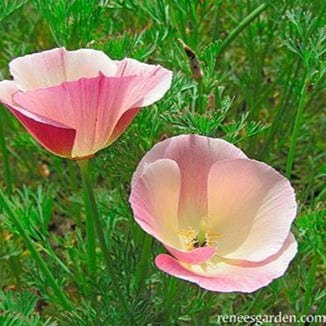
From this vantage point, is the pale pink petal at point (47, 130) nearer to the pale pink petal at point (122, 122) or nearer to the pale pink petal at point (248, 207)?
the pale pink petal at point (122, 122)

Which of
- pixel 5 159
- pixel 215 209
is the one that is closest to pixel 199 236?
pixel 215 209

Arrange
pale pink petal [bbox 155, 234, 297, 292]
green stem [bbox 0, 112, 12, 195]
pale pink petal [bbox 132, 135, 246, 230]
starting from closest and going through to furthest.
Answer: pale pink petal [bbox 155, 234, 297, 292] → pale pink petal [bbox 132, 135, 246, 230] → green stem [bbox 0, 112, 12, 195]

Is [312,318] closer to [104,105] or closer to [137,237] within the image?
[137,237]

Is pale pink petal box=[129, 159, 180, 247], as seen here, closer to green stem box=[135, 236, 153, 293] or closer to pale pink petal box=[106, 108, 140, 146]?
pale pink petal box=[106, 108, 140, 146]

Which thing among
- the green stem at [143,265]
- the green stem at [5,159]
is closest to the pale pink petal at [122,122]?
the green stem at [143,265]

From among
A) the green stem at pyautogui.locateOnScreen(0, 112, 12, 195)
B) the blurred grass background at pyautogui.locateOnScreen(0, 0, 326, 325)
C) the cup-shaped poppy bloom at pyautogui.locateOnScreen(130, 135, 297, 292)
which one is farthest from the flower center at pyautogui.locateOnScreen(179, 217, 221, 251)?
the green stem at pyautogui.locateOnScreen(0, 112, 12, 195)

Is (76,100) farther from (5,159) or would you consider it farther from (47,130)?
(5,159)

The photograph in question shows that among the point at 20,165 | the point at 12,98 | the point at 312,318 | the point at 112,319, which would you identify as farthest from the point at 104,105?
the point at 20,165

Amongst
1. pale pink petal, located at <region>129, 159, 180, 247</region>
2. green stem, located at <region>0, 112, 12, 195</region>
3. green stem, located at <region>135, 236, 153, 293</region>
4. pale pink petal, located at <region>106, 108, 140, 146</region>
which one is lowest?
green stem, located at <region>135, 236, 153, 293</region>
